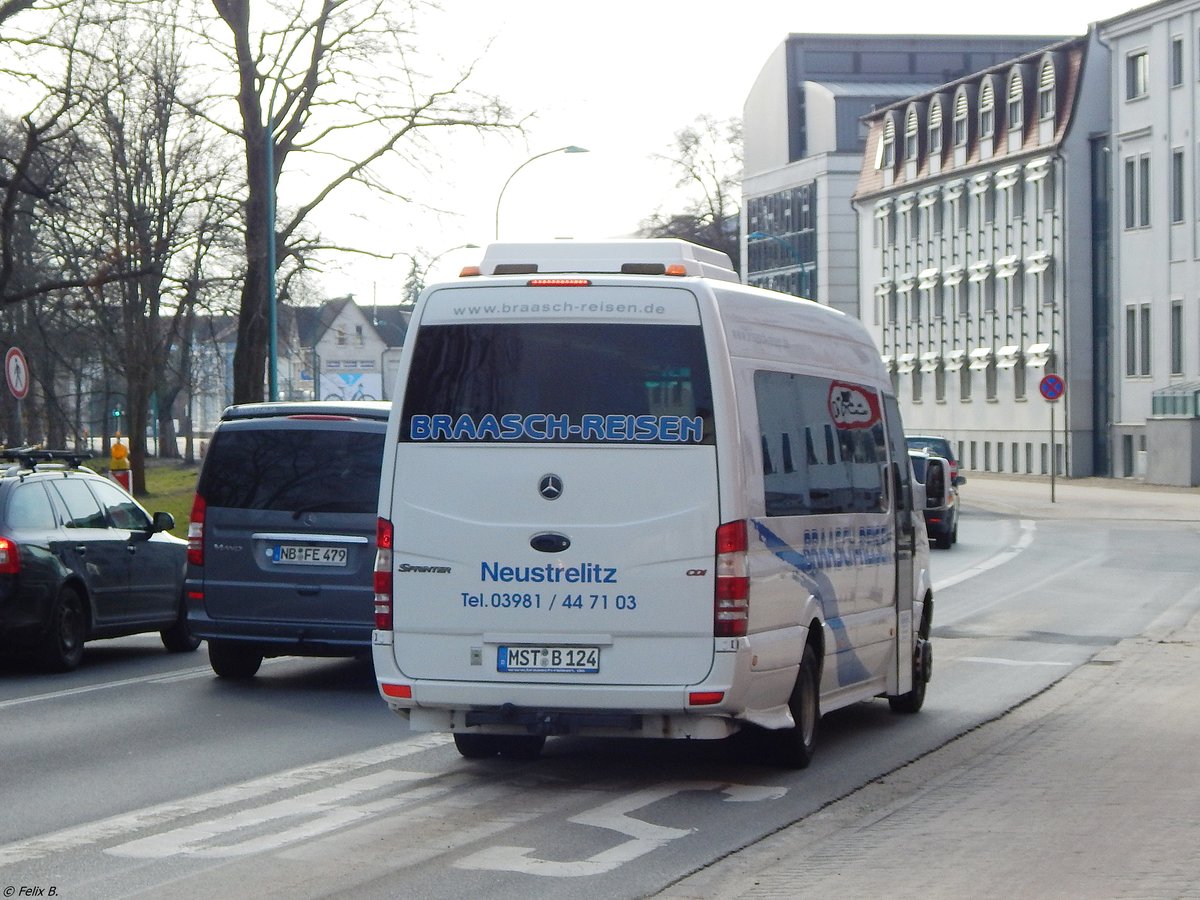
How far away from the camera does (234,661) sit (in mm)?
14531

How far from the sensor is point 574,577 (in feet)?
30.5

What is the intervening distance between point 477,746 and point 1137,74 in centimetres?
5671

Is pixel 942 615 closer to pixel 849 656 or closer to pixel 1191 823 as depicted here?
pixel 849 656

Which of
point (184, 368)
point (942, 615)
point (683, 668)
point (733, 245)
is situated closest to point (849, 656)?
point (683, 668)

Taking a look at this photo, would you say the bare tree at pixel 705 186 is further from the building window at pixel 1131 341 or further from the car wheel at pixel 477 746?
the car wheel at pixel 477 746

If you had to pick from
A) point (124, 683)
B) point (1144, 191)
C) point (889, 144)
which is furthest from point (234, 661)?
point (889, 144)

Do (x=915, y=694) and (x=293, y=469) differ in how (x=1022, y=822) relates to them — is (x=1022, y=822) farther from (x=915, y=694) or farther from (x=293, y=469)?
(x=293, y=469)

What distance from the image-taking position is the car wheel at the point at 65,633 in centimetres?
1495

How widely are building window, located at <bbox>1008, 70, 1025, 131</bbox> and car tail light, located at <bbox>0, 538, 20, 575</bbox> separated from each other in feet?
194

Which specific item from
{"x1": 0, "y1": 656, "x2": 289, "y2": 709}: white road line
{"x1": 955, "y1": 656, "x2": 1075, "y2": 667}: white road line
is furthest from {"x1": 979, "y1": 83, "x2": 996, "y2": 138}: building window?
{"x1": 0, "y1": 656, "x2": 289, "y2": 709}: white road line

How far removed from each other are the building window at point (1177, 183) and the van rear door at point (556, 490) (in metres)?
53.8

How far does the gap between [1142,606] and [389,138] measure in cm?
1711

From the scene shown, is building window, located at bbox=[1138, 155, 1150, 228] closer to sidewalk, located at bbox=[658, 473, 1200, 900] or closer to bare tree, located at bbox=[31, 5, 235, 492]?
bare tree, located at bbox=[31, 5, 235, 492]

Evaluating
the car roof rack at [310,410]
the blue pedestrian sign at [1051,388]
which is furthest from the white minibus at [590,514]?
the blue pedestrian sign at [1051,388]
